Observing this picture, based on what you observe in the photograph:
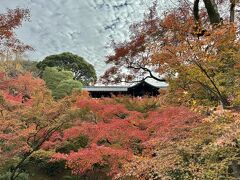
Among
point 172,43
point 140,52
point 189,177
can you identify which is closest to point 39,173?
point 140,52

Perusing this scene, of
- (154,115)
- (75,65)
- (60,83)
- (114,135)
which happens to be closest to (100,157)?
(114,135)

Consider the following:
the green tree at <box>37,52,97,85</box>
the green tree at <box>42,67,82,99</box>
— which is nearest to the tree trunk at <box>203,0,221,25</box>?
the green tree at <box>42,67,82,99</box>

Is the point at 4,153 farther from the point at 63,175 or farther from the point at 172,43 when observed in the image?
the point at 172,43

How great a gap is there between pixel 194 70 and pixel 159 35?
4.19 metres

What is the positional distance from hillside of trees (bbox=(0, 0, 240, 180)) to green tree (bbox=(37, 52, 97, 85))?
1913 centimetres

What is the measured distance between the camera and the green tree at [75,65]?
38625mm

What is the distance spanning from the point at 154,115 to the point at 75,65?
2961 centimetres

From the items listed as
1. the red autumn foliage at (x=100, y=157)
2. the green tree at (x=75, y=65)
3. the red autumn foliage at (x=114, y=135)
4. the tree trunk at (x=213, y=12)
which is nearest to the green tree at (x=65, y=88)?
the red autumn foliage at (x=114, y=135)

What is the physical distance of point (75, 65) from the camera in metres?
40.5

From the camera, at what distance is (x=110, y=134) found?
1158 cm

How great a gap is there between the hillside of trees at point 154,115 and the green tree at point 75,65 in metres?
19.1

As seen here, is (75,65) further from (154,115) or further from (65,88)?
(154,115)

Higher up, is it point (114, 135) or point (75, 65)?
point (75, 65)

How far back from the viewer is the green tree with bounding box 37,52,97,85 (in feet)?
127
